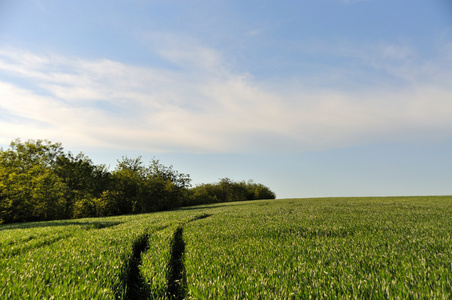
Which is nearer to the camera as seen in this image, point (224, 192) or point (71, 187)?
point (71, 187)

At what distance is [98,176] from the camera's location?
4484cm

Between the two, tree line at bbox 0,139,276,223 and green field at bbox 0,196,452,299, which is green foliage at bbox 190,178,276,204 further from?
green field at bbox 0,196,452,299

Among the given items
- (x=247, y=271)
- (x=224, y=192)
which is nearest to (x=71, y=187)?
(x=247, y=271)

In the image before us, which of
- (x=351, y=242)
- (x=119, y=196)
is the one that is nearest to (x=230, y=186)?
(x=119, y=196)

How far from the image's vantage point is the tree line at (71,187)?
34.6 m

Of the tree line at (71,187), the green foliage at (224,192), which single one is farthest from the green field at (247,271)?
the green foliage at (224,192)

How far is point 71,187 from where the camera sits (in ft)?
137

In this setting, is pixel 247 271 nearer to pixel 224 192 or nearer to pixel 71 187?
pixel 71 187

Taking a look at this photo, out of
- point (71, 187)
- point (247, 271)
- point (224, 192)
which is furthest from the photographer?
point (224, 192)

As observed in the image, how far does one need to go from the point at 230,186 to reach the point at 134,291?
92171 millimetres

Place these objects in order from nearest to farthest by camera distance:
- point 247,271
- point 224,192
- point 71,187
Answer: point 247,271, point 71,187, point 224,192

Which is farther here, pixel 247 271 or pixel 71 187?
pixel 71 187

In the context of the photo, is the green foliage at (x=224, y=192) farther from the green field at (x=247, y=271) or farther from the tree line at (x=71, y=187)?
the green field at (x=247, y=271)

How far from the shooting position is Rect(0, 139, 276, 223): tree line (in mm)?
34594
